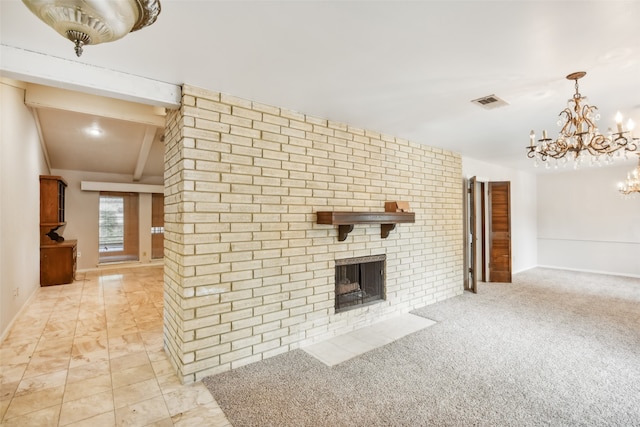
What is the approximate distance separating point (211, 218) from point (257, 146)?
2.55 feet

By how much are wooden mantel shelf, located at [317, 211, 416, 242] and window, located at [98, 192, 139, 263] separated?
7.06 metres

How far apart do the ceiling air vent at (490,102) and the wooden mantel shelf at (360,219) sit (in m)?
1.38

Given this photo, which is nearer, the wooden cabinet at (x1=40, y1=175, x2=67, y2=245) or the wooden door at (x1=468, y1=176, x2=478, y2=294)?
the wooden door at (x1=468, y1=176, x2=478, y2=294)

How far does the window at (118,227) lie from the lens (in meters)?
7.74

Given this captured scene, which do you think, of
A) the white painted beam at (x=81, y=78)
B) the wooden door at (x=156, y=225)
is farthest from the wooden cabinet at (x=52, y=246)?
the white painted beam at (x=81, y=78)

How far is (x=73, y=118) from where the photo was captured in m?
4.51

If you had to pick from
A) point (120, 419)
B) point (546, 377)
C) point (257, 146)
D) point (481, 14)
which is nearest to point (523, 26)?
point (481, 14)

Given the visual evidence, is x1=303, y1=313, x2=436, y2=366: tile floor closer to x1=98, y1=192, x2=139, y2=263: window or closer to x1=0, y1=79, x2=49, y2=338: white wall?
x1=0, y1=79, x2=49, y2=338: white wall

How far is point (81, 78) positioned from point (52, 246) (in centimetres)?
491

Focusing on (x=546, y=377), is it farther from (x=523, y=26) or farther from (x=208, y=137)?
(x=208, y=137)

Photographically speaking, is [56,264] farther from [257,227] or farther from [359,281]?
[359,281]

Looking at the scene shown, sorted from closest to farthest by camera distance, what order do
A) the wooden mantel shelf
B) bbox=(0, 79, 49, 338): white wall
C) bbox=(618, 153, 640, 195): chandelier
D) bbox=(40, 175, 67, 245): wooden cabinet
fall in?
the wooden mantel shelf
bbox=(0, 79, 49, 338): white wall
bbox=(618, 153, 640, 195): chandelier
bbox=(40, 175, 67, 245): wooden cabinet

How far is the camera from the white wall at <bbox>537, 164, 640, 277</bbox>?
255 inches

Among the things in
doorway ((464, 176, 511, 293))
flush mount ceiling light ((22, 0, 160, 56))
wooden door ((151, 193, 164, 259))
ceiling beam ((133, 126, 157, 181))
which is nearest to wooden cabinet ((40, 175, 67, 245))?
ceiling beam ((133, 126, 157, 181))
